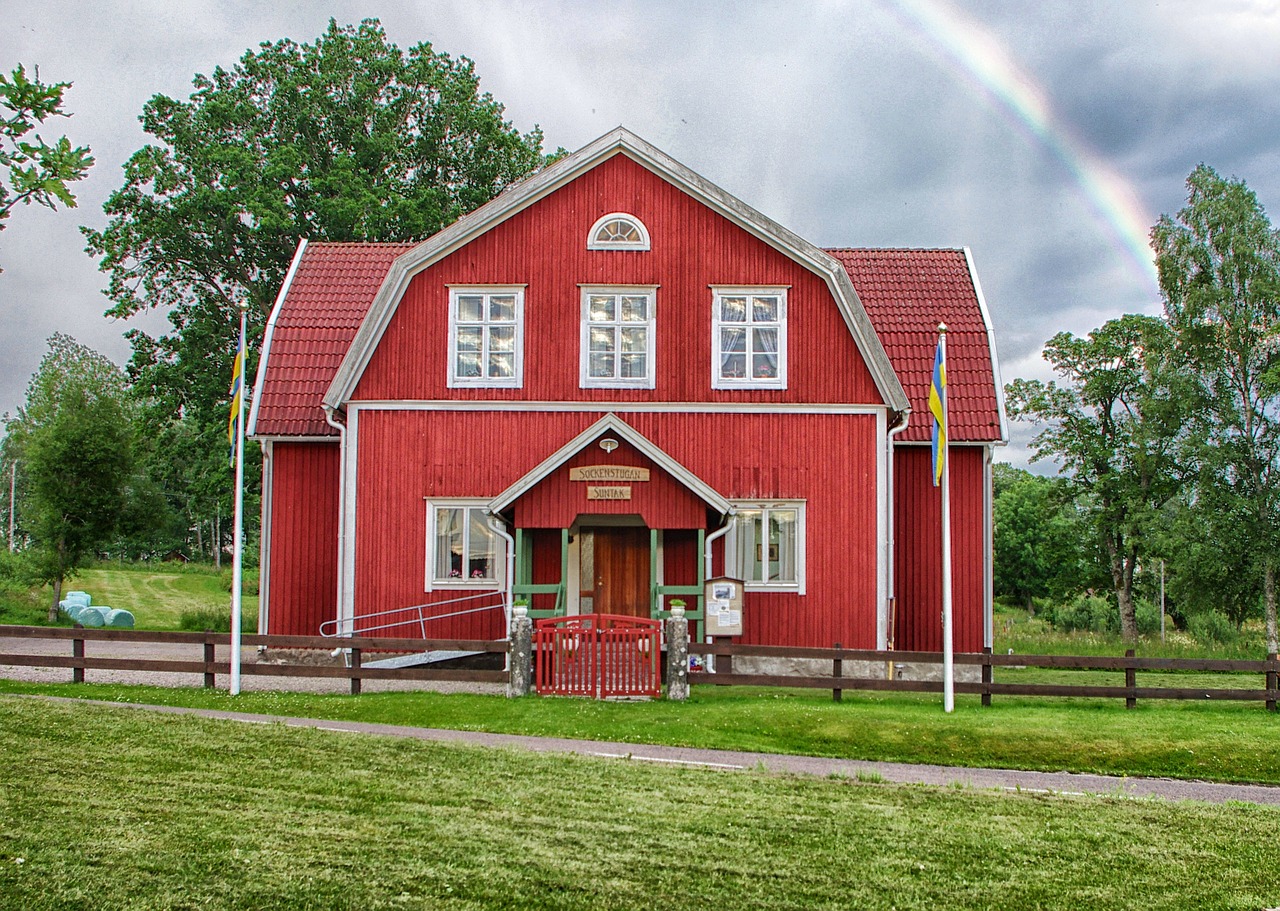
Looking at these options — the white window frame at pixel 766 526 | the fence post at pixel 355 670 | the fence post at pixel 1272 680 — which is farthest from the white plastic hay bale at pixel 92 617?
the fence post at pixel 1272 680

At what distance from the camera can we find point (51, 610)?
3247 centimetres

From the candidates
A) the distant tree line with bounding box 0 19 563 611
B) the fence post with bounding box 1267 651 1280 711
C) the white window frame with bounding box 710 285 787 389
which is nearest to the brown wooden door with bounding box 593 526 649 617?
the white window frame with bounding box 710 285 787 389

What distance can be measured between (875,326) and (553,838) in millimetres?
16083

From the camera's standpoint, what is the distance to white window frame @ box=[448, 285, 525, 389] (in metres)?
20.5

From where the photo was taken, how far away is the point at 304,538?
21875 millimetres

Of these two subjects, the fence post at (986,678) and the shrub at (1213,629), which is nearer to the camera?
the fence post at (986,678)

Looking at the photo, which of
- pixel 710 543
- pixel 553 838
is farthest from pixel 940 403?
pixel 553 838

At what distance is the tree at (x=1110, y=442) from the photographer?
3625 cm

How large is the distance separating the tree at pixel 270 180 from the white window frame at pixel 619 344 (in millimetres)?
15687

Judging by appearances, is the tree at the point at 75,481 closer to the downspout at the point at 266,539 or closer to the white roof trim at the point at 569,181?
the downspout at the point at 266,539

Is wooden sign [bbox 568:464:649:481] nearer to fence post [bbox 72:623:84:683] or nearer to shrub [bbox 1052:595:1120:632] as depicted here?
fence post [bbox 72:623:84:683]

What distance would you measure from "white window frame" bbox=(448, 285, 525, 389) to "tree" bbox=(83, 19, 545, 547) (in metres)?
14.3

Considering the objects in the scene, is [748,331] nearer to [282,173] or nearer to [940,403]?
[940,403]

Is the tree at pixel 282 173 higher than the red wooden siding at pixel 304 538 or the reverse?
higher
